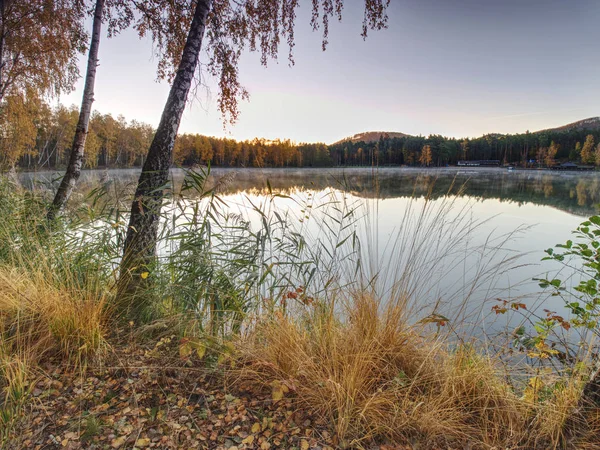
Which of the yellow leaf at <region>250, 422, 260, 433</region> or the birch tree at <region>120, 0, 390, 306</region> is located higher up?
the birch tree at <region>120, 0, 390, 306</region>

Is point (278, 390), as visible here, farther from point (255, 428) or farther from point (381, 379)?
point (381, 379)

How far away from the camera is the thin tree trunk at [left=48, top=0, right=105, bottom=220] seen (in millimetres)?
3779

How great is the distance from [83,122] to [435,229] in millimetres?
4881

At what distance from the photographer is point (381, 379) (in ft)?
5.28

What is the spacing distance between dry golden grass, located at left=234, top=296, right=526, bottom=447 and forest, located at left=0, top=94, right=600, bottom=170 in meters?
1.52

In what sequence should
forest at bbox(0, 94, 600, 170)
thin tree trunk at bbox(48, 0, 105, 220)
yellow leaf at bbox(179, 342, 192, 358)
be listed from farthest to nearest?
forest at bbox(0, 94, 600, 170)
thin tree trunk at bbox(48, 0, 105, 220)
yellow leaf at bbox(179, 342, 192, 358)

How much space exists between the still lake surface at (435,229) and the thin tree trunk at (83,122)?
39 centimetres

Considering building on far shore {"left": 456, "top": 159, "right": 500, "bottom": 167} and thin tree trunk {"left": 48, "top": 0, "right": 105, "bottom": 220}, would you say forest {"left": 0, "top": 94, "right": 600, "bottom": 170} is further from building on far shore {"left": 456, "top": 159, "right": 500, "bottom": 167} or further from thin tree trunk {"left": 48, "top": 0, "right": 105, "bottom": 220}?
thin tree trunk {"left": 48, "top": 0, "right": 105, "bottom": 220}

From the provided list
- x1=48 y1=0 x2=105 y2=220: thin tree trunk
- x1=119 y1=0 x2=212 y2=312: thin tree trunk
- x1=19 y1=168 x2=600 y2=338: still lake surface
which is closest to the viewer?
x1=19 y1=168 x2=600 y2=338: still lake surface

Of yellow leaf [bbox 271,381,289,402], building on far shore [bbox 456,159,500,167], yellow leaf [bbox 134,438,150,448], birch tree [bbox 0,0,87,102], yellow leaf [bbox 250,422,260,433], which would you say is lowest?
yellow leaf [bbox 250,422,260,433]

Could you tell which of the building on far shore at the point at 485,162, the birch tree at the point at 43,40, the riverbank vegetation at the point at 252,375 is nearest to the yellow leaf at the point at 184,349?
the riverbank vegetation at the point at 252,375

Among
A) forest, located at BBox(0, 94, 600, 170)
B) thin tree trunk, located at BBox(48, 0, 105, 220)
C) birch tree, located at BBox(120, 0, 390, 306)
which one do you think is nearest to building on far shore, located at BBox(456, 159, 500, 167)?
forest, located at BBox(0, 94, 600, 170)

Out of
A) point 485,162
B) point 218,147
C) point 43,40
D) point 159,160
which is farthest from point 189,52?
point 485,162

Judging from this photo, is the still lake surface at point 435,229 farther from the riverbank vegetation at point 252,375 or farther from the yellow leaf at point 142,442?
the yellow leaf at point 142,442
